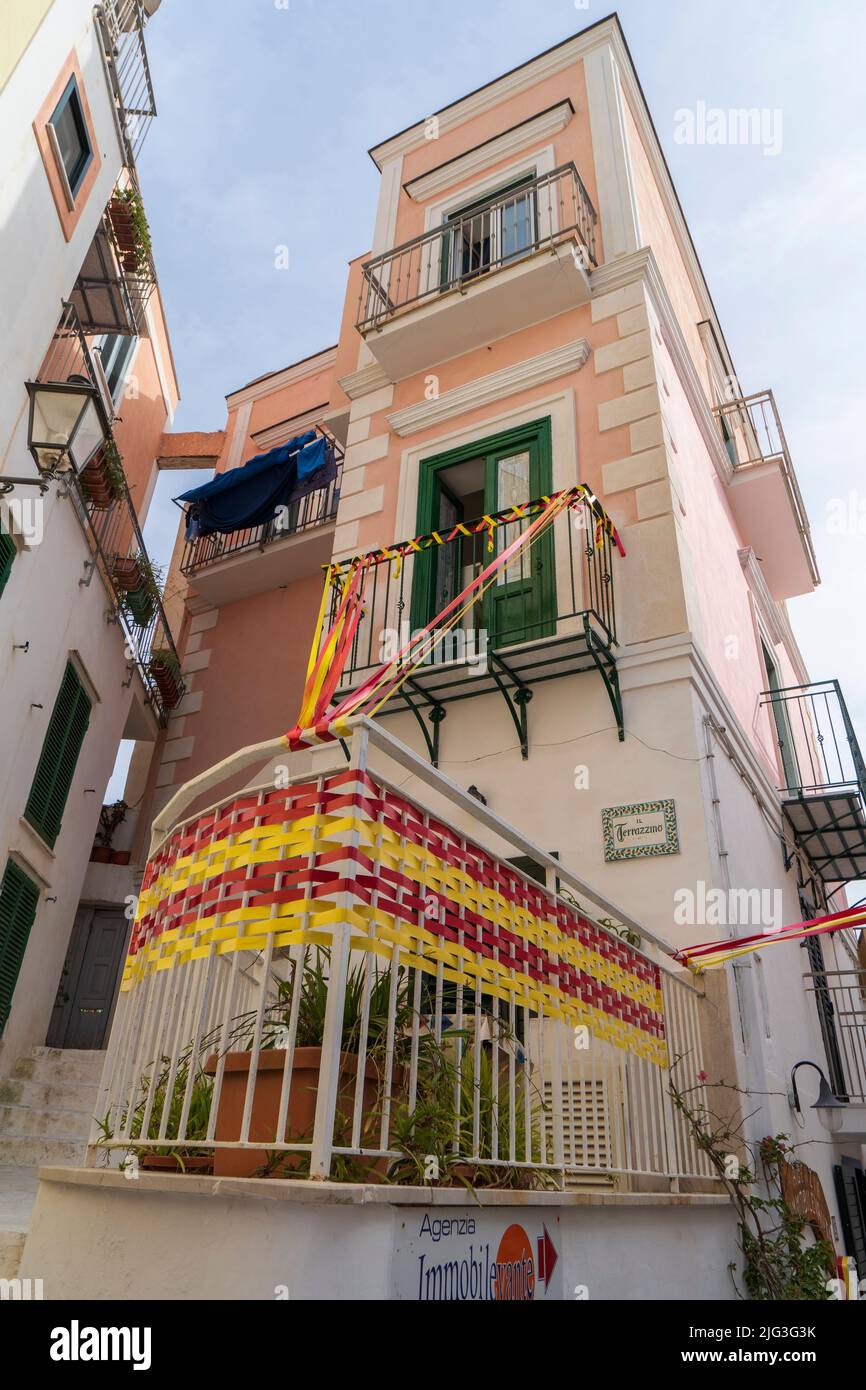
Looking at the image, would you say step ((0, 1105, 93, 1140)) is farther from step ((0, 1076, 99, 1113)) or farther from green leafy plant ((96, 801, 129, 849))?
green leafy plant ((96, 801, 129, 849))

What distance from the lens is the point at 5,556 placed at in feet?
27.4

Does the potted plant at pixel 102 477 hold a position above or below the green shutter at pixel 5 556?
above

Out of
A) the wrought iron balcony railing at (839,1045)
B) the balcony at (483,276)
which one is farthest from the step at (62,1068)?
the balcony at (483,276)

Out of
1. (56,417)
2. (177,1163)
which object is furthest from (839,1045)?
(56,417)

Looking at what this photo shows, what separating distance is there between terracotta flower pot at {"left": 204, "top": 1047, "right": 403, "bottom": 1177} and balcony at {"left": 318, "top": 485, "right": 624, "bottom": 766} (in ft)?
15.1

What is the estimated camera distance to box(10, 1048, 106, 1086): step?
8992 mm

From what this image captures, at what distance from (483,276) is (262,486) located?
545cm

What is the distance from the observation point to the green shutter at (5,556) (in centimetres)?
829

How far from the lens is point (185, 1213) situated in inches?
92.0

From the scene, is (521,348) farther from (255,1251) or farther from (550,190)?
(255,1251)

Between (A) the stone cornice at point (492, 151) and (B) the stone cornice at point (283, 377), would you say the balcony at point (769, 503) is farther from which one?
(B) the stone cornice at point (283, 377)

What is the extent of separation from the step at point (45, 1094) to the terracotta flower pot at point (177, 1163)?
20.8ft

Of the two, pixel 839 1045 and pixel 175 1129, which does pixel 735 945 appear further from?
pixel 839 1045
